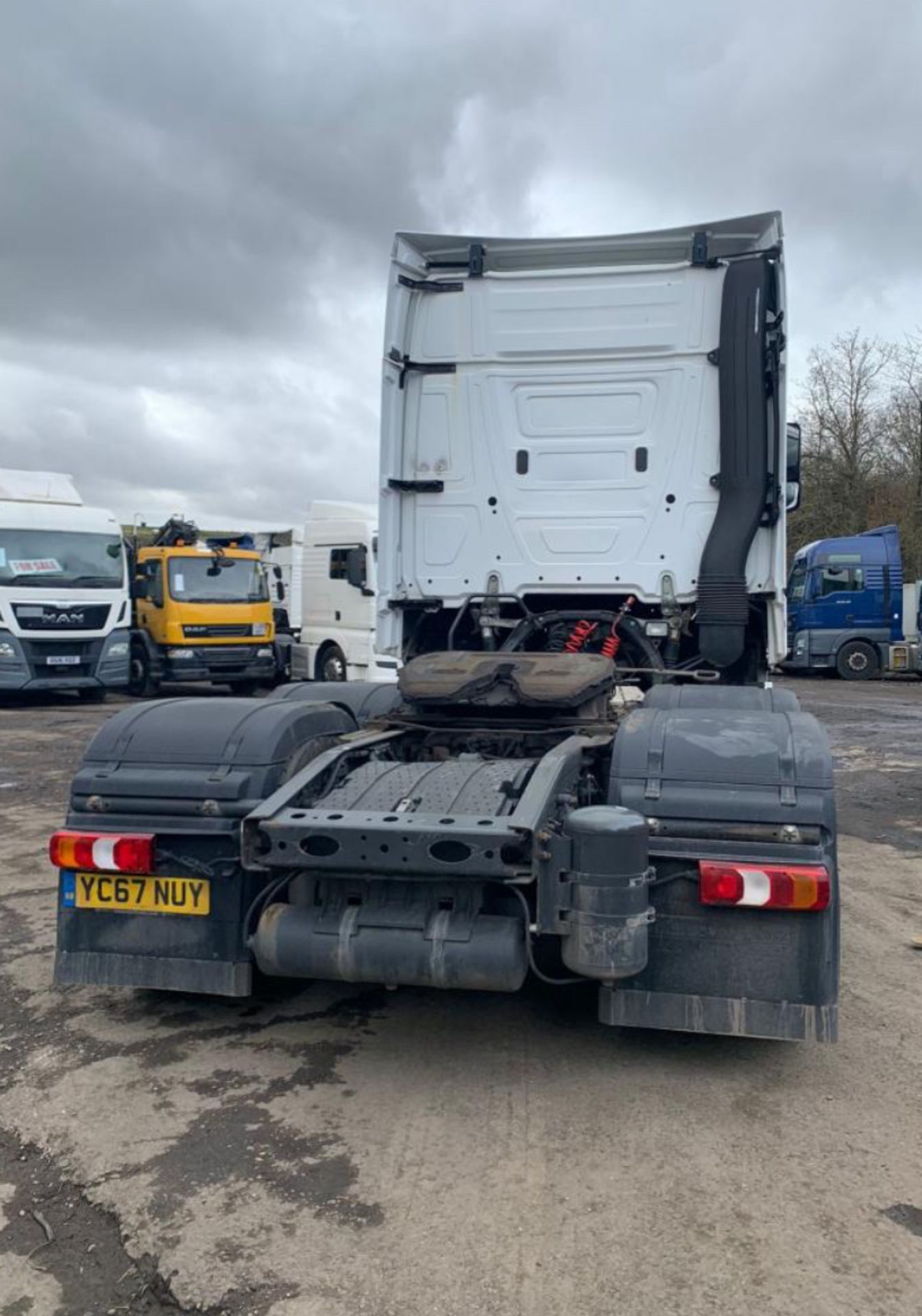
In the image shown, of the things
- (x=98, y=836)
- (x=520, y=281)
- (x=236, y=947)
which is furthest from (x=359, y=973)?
(x=520, y=281)

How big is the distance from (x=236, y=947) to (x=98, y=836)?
2.01ft

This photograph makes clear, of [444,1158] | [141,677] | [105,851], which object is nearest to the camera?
[444,1158]

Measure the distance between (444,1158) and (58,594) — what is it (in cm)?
1375

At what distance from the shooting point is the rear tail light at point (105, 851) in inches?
143

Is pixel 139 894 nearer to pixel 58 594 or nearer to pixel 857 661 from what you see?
pixel 58 594

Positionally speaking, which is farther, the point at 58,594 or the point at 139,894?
the point at 58,594

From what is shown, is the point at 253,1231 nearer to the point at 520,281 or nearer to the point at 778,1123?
the point at 778,1123

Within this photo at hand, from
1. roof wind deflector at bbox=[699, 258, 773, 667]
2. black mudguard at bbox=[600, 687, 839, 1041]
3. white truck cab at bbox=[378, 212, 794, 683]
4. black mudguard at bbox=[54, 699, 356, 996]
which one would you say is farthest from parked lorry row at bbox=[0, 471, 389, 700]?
black mudguard at bbox=[600, 687, 839, 1041]

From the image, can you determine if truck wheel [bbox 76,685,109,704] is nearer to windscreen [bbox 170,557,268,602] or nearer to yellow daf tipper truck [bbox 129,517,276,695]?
yellow daf tipper truck [bbox 129,517,276,695]

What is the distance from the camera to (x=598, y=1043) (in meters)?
3.80

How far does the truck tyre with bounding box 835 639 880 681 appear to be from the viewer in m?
23.9

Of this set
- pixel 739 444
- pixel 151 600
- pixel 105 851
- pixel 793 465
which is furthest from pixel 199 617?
pixel 105 851

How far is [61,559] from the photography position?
15.5m

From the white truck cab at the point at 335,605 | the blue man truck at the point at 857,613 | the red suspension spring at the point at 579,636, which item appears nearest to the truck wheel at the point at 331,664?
the white truck cab at the point at 335,605
